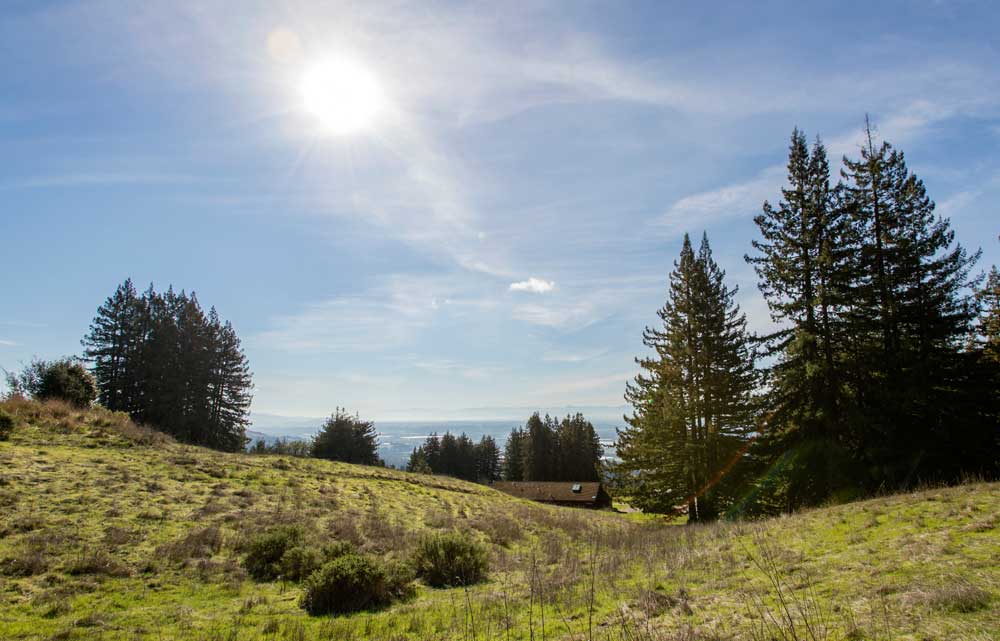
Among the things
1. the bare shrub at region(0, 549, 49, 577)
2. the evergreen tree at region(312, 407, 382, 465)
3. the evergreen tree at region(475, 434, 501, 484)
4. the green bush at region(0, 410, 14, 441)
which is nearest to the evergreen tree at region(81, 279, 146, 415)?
the evergreen tree at region(312, 407, 382, 465)

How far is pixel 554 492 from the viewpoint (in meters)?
61.1

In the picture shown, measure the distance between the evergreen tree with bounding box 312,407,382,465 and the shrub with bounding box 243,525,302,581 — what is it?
42.4 meters

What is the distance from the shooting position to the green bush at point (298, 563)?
11.5m

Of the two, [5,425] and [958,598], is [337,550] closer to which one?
[958,598]

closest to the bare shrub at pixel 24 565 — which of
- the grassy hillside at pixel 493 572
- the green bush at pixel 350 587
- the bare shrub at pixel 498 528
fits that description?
the grassy hillside at pixel 493 572

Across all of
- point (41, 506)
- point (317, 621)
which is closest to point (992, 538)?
point (317, 621)

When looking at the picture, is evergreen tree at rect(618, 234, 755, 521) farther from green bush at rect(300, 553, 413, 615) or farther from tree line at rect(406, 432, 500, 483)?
tree line at rect(406, 432, 500, 483)

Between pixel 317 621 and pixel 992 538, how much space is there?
11804mm

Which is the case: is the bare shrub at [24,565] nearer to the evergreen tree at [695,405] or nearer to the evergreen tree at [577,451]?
the evergreen tree at [695,405]

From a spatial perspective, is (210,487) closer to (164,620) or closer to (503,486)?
(164,620)

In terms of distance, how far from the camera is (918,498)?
1266 centimetres

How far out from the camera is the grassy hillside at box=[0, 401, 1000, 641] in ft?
20.7

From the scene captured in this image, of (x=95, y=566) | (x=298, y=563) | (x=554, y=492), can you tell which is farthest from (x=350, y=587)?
(x=554, y=492)

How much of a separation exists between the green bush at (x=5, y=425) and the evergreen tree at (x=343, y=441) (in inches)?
1356
